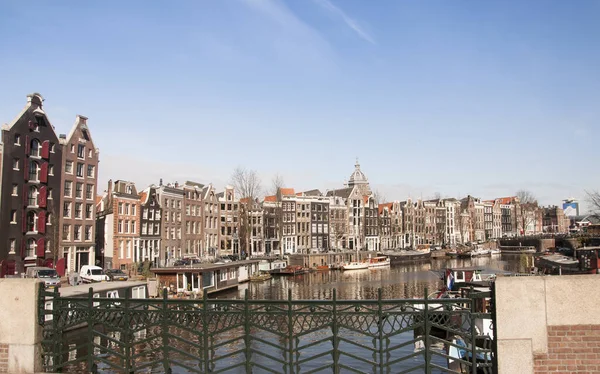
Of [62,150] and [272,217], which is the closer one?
[62,150]

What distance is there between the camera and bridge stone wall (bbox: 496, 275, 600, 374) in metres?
9.80

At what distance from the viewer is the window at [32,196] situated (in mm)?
48778

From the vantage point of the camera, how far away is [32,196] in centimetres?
4919

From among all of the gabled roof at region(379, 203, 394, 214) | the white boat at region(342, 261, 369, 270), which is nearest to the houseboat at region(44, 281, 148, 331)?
the white boat at region(342, 261, 369, 270)

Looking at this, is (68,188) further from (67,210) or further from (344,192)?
(344,192)

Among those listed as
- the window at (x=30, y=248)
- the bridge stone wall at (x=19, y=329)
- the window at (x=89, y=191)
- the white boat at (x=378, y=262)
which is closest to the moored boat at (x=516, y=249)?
the white boat at (x=378, y=262)

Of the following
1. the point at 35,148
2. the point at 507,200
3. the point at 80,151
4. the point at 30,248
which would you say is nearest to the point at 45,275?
the point at 30,248

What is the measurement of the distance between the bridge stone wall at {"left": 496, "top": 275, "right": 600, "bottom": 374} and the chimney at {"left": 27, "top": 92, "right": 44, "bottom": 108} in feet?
163

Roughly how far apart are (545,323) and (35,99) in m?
50.8

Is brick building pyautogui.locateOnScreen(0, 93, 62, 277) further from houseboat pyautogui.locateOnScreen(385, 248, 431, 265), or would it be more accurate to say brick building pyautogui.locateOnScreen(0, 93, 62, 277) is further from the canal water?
houseboat pyautogui.locateOnScreen(385, 248, 431, 265)

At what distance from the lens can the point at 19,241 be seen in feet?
155

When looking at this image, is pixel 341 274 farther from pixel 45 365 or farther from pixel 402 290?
pixel 45 365

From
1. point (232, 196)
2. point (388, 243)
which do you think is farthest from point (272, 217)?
point (388, 243)

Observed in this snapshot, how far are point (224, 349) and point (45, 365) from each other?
15.3m
